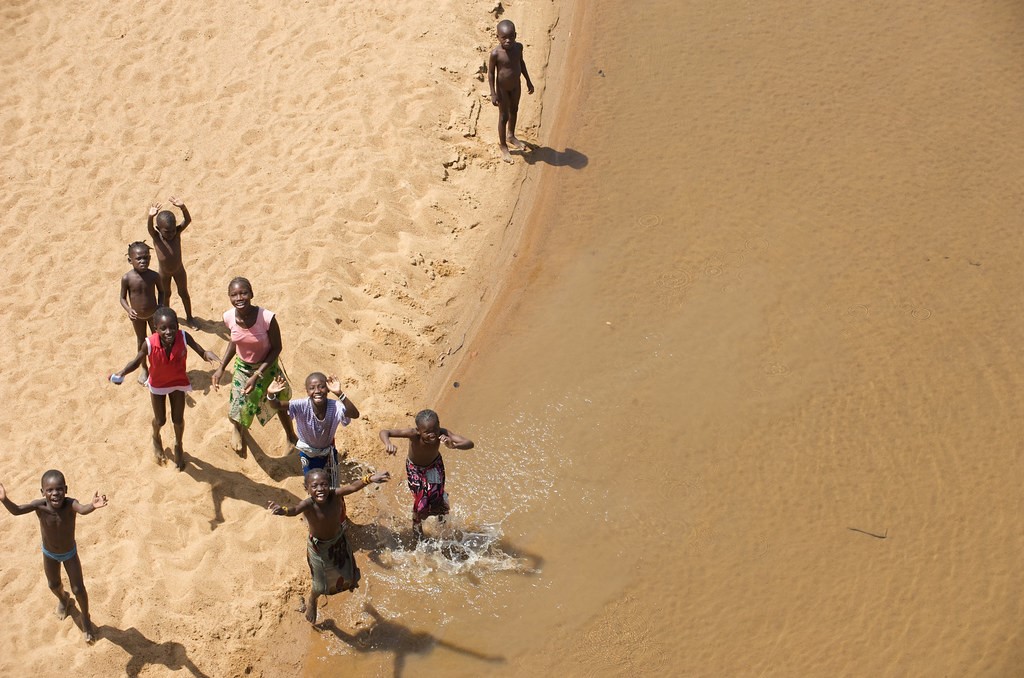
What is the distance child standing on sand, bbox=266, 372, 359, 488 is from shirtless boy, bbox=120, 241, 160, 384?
61.8 inches

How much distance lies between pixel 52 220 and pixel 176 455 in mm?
3399

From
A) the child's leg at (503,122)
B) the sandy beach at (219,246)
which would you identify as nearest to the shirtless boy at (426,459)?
the sandy beach at (219,246)

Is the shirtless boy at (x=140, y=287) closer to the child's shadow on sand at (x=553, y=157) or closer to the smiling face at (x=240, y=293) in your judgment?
the smiling face at (x=240, y=293)

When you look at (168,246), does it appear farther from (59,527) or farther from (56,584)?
(56,584)

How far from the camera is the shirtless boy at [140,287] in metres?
7.96

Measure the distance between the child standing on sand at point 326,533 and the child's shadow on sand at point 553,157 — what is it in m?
5.38

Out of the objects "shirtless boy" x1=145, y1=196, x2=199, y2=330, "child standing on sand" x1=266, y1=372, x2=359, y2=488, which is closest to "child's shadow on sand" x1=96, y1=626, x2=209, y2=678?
"child standing on sand" x1=266, y1=372, x2=359, y2=488

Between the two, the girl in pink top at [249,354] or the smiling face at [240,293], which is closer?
the smiling face at [240,293]

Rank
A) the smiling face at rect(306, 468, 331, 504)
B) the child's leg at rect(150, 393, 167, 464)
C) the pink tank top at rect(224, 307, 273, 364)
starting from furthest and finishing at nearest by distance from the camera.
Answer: the child's leg at rect(150, 393, 167, 464), the pink tank top at rect(224, 307, 273, 364), the smiling face at rect(306, 468, 331, 504)

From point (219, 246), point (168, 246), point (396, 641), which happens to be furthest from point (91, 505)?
point (219, 246)

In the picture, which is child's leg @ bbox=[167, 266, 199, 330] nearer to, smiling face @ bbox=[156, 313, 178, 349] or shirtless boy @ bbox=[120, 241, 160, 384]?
shirtless boy @ bbox=[120, 241, 160, 384]

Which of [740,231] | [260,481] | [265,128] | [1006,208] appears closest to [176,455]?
[260,481]

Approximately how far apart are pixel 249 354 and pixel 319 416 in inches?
34.5

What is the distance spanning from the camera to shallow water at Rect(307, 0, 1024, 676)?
761 cm
